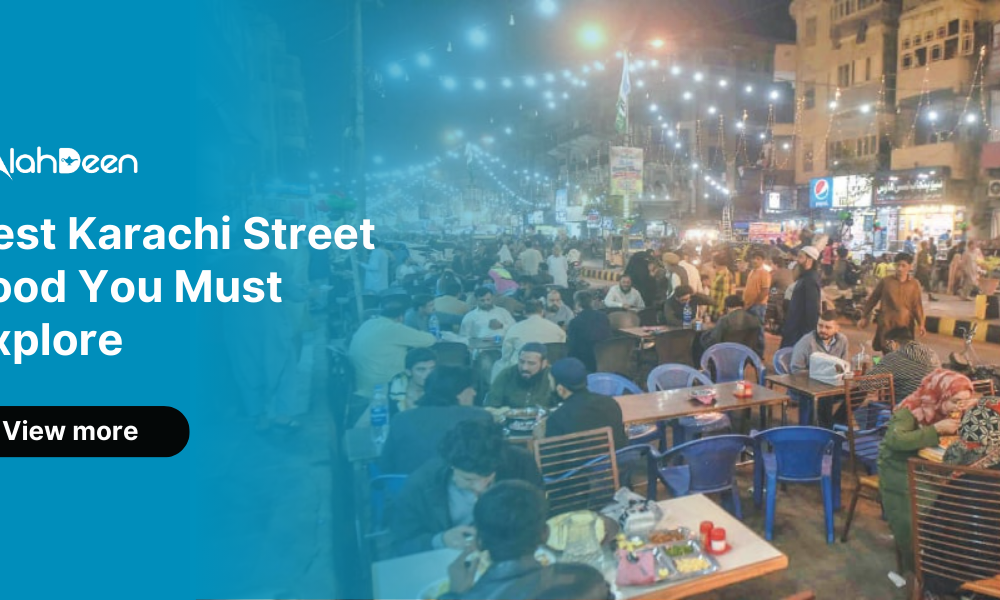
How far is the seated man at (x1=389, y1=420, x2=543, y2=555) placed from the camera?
2.88 m

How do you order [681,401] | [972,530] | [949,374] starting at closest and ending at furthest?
[972,530] → [949,374] → [681,401]

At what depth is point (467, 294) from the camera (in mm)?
10555

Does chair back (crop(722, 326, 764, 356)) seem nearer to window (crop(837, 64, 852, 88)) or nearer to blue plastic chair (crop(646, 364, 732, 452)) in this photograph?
blue plastic chair (crop(646, 364, 732, 452))

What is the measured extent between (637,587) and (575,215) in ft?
123

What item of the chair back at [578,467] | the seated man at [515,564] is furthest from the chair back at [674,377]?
the seated man at [515,564]

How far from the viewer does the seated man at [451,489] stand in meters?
2.88

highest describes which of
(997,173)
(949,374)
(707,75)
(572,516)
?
(707,75)

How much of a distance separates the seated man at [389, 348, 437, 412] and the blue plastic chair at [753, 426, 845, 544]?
2.53 metres

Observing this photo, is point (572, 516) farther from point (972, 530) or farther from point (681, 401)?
point (681, 401)

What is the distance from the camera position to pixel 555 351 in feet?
21.3

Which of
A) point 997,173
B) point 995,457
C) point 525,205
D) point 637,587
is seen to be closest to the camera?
point 637,587

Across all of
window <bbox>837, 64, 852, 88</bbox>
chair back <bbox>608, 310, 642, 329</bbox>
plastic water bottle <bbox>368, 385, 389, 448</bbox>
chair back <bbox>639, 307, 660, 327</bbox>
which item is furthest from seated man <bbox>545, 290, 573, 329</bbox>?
window <bbox>837, 64, 852, 88</bbox>

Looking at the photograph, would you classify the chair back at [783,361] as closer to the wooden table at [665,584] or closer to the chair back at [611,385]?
the chair back at [611,385]

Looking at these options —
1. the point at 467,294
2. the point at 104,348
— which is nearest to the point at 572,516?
the point at 104,348
